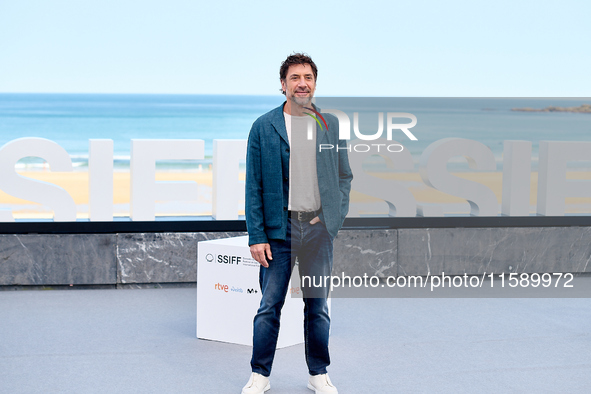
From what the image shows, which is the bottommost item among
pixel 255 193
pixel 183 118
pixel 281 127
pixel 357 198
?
pixel 357 198

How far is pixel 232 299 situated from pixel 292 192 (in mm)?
1407

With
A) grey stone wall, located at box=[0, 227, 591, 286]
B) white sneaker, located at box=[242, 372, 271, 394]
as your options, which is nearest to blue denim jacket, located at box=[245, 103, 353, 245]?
white sneaker, located at box=[242, 372, 271, 394]

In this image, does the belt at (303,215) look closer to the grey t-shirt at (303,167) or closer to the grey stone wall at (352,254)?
the grey t-shirt at (303,167)

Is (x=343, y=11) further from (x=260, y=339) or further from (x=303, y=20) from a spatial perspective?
(x=260, y=339)

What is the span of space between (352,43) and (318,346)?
31.9 meters

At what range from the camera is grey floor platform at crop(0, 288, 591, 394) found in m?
3.67

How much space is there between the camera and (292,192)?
323 cm

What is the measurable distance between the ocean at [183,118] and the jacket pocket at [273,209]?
89.9 feet

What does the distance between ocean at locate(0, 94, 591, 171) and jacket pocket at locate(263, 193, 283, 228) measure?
27388 millimetres

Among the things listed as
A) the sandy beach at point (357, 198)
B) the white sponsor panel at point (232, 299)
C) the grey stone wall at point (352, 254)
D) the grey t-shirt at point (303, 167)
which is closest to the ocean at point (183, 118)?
the sandy beach at point (357, 198)

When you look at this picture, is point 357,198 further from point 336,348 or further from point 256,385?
point 256,385

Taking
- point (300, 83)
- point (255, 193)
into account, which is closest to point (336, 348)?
point (255, 193)

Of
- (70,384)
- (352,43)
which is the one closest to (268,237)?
(70,384)

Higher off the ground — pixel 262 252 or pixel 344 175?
pixel 344 175
